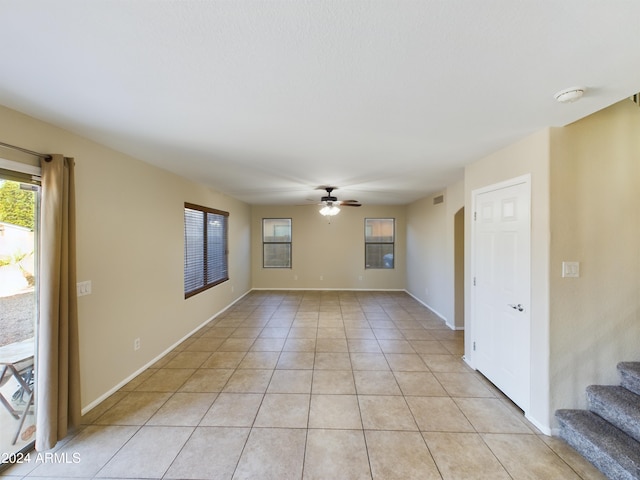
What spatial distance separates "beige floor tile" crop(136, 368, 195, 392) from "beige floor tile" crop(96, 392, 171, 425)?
91 mm

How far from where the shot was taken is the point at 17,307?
1996 mm

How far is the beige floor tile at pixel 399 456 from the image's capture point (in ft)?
6.00

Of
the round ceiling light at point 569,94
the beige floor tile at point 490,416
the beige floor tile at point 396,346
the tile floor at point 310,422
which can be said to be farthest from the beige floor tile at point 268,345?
the round ceiling light at point 569,94

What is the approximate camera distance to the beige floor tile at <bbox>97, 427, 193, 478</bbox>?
6.06 feet

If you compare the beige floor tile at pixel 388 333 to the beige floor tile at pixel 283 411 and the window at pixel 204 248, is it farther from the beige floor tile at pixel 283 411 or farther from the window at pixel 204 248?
the window at pixel 204 248

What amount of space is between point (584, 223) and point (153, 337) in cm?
459

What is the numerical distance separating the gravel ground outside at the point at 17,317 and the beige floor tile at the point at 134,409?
0.95m

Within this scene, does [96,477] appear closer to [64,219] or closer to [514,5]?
[64,219]

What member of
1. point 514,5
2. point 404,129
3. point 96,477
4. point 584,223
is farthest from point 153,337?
point 584,223

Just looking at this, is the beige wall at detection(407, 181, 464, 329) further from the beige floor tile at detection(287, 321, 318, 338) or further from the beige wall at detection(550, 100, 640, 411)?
the beige floor tile at detection(287, 321, 318, 338)

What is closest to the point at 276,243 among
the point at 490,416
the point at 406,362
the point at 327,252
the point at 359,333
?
the point at 327,252

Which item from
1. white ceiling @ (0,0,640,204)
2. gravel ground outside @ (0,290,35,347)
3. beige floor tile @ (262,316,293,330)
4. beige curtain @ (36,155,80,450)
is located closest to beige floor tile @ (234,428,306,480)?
beige curtain @ (36,155,80,450)

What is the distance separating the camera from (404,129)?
226 centimetres

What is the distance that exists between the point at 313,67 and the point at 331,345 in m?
3.53
